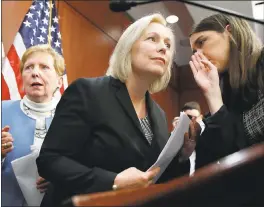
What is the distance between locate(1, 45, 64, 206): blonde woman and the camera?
1373mm

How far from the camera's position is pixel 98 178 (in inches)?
36.2

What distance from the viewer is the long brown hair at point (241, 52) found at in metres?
1.06

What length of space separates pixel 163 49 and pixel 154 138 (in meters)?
0.28

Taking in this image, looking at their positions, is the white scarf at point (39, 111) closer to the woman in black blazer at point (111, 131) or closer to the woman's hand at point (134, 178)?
the woman in black blazer at point (111, 131)

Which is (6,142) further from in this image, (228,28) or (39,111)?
(228,28)

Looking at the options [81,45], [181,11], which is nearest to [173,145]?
[81,45]

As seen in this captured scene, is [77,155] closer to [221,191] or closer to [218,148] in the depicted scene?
[218,148]

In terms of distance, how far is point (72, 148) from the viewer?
0.99 m

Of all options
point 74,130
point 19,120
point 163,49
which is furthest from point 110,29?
point 74,130

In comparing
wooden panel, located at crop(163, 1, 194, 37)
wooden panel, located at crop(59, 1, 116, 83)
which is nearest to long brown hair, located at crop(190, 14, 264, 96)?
wooden panel, located at crop(59, 1, 116, 83)

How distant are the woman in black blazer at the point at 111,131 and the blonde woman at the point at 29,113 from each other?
0.39 m

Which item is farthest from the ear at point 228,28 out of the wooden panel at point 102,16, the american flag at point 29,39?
the wooden panel at point 102,16

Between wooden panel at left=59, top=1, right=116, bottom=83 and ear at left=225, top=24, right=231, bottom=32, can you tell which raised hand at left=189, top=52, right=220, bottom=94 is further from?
wooden panel at left=59, top=1, right=116, bottom=83

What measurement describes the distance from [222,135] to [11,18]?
196 cm
